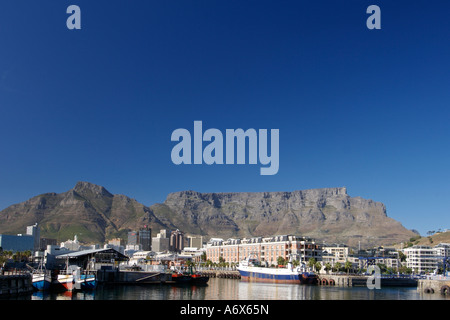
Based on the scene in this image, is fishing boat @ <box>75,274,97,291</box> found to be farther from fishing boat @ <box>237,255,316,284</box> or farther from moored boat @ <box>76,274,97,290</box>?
fishing boat @ <box>237,255,316,284</box>

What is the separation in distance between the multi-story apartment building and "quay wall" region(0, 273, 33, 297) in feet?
222

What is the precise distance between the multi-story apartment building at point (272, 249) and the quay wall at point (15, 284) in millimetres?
67528

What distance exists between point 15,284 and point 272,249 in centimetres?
9449

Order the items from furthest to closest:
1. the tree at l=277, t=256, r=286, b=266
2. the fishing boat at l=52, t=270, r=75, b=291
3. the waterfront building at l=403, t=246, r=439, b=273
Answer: the waterfront building at l=403, t=246, r=439, b=273 < the tree at l=277, t=256, r=286, b=266 < the fishing boat at l=52, t=270, r=75, b=291

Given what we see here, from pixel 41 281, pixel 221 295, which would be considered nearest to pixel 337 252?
pixel 221 295

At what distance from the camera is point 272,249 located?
14025 cm

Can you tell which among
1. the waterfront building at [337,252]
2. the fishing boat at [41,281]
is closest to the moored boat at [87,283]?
the fishing boat at [41,281]

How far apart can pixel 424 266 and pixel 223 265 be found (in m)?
77.7

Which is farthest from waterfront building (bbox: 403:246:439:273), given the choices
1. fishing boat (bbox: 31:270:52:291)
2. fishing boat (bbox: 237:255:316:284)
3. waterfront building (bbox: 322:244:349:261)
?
fishing boat (bbox: 31:270:52:291)

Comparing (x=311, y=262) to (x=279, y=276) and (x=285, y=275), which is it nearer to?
(x=279, y=276)

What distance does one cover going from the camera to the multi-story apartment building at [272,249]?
425 ft

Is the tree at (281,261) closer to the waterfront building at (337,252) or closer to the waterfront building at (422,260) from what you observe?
the waterfront building at (337,252)

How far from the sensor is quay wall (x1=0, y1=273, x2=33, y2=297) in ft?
176
